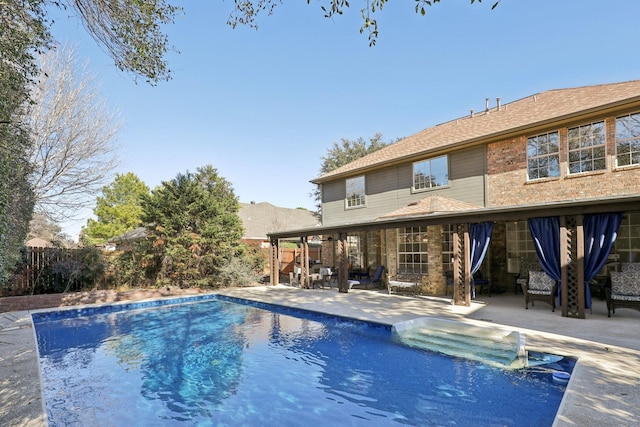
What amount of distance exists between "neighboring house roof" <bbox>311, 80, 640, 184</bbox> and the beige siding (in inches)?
22.6

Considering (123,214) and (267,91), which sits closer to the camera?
(267,91)

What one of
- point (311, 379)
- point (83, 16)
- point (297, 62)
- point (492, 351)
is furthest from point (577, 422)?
point (297, 62)

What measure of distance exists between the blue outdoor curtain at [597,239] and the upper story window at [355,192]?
32.0ft

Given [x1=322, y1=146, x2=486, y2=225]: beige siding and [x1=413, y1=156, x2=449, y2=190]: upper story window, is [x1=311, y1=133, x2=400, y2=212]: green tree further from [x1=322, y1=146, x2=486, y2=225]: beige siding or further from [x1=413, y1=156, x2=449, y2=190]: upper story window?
[x1=413, y1=156, x2=449, y2=190]: upper story window

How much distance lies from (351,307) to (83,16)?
29.6 feet

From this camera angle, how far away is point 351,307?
1047 centimetres

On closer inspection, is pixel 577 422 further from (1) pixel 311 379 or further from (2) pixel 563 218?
(2) pixel 563 218

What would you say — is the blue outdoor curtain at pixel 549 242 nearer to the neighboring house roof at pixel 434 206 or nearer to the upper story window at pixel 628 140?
the neighboring house roof at pixel 434 206

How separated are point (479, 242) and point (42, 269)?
16.0m

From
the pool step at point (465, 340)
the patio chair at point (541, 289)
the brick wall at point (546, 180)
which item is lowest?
the pool step at point (465, 340)

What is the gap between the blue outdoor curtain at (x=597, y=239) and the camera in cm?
807

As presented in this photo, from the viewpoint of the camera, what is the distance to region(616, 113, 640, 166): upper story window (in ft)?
31.5

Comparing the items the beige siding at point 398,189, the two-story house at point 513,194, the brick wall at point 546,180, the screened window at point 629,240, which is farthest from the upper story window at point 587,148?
the beige siding at point 398,189

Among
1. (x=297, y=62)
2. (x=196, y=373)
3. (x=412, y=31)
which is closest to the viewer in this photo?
(x=196, y=373)
